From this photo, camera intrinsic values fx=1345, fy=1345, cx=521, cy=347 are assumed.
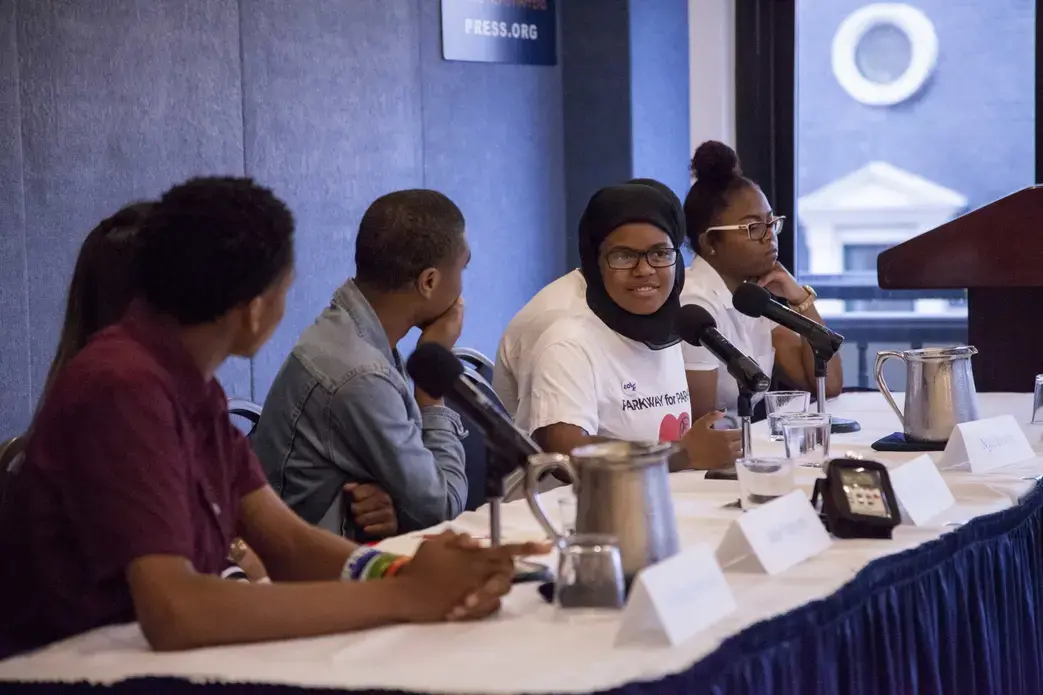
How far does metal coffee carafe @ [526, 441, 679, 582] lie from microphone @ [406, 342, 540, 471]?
→ 3 centimetres

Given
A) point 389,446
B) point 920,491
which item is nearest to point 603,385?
point 389,446

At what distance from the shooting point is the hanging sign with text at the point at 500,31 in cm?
432

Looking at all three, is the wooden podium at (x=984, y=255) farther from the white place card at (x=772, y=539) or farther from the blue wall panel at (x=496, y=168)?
the white place card at (x=772, y=539)

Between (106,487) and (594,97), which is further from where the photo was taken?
(594,97)

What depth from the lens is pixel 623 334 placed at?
2.61 meters

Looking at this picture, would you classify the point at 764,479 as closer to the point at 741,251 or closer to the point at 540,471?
the point at 540,471

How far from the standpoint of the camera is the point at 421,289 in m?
2.29

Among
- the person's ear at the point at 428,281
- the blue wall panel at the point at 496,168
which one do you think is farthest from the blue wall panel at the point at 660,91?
the person's ear at the point at 428,281

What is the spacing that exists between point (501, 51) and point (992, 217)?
6.31ft

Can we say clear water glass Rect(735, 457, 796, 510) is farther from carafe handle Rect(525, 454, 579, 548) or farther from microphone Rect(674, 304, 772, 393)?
carafe handle Rect(525, 454, 579, 548)

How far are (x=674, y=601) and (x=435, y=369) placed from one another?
0.38 meters

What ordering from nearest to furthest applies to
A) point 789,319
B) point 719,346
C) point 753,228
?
point 719,346 < point 789,319 < point 753,228

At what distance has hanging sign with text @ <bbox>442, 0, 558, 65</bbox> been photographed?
170 inches

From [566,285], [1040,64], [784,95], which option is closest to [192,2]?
[566,285]
